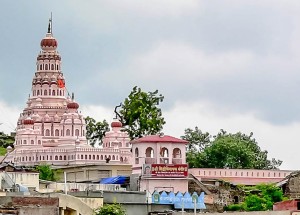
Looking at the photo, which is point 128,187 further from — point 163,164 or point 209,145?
point 209,145

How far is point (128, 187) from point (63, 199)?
1735 cm

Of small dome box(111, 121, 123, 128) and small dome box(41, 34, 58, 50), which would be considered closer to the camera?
small dome box(111, 121, 123, 128)

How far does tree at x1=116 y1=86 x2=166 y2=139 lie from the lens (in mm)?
90375

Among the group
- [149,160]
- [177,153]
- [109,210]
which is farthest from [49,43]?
[109,210]

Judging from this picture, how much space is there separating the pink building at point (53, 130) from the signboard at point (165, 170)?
106 feet

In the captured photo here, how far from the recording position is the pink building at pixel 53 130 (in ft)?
317

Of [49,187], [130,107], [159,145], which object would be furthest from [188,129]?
[49,187]

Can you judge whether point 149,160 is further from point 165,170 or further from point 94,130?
point 94,130

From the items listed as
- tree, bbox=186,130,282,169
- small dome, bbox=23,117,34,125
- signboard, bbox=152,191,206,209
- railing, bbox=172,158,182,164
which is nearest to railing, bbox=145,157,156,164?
railing, bbox=172,158,182,164

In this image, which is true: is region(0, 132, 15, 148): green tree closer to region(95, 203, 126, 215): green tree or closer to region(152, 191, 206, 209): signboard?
region(152, 191, 206, 209): signboard

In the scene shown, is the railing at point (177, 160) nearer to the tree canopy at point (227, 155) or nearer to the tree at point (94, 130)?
the tree canopy at point (227, 155)

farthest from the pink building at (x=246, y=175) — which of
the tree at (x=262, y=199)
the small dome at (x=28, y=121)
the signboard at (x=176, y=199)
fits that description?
the small dome at (x=28, y=121)

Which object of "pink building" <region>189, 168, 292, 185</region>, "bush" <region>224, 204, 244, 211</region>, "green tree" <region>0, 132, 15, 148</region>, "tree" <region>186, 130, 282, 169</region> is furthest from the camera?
"green tree" <region>0, 132, 15, 148</region>

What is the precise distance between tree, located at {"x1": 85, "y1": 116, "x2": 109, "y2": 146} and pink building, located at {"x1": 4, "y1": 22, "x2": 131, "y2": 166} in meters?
1.45
